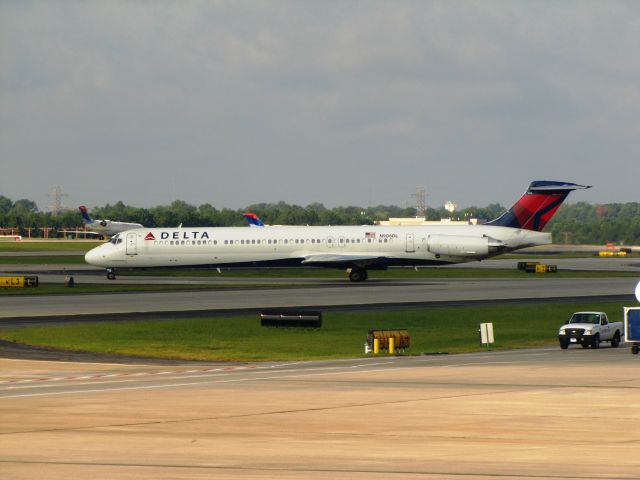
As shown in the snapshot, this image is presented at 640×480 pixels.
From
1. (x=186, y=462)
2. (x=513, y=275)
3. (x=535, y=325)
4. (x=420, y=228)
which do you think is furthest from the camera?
(x=513, y=275)

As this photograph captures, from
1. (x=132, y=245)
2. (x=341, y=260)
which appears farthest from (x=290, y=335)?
(x=132, y=245)

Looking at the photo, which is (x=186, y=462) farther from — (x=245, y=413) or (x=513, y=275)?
(x=513, y=275)

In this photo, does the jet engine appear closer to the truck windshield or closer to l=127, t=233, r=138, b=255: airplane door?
l=127, t=233, r=138, b=255: airplane door

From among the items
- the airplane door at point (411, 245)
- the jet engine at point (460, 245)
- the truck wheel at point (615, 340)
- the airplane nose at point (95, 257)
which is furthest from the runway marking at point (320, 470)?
the airplane nose at point (95, 257)

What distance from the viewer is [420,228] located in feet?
355

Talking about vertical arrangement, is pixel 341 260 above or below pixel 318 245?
below

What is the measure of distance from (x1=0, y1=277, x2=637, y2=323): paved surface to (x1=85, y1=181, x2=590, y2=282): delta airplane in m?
2.56

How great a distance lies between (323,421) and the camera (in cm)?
3000

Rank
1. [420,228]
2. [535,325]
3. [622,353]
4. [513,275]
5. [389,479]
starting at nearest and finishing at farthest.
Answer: [389,479] → [622,353] → [535,325] → [420,228] → [513,275]

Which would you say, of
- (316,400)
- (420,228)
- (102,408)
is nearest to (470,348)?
(316,400)

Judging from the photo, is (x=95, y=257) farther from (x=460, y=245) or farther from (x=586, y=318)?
(x=586, y=318)

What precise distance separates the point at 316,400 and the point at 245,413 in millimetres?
3285

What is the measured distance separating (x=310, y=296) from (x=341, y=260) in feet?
61.5

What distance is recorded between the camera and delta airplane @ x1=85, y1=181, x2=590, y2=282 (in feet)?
349
